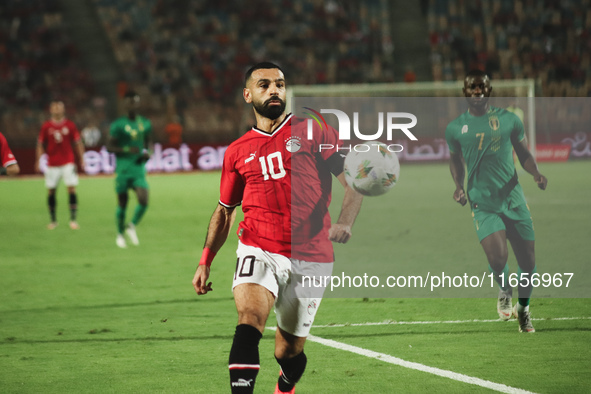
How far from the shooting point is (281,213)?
472 centimetres

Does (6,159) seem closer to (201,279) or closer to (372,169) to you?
(201,279)

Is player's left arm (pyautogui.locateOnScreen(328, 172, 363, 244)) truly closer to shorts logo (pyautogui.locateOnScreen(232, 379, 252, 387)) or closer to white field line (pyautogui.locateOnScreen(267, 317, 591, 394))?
shorts logo (pyautogui.locateOnScreen(232, 379, 252, 387))

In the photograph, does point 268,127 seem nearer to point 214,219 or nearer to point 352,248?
point 214,219

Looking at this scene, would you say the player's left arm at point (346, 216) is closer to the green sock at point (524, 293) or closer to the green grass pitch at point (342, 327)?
the green grass pitch at point (342, 327)

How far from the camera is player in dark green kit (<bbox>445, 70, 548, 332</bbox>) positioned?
22.2 ft

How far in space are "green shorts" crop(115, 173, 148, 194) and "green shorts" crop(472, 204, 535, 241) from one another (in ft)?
23.4

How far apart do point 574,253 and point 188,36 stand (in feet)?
103

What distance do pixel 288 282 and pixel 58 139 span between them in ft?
Answer: 37.6

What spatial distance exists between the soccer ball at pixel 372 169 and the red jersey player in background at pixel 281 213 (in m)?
0.07

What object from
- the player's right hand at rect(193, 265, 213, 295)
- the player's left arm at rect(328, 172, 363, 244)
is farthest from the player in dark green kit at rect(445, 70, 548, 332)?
the player's right hand at rect(193, 265, 213, 295)

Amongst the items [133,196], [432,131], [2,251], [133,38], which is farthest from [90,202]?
[133,38]

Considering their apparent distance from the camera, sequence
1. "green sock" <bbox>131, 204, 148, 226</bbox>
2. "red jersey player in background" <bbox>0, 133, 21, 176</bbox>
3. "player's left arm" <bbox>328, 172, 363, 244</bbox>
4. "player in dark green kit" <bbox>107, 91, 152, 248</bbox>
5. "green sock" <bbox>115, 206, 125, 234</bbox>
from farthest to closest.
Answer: "green sock" <bbox>131, 204, 148, 226</bbox> → "green sock" <bbox>115, 206, 125, 234</bbox> → "player in dark green kit" <bbox>107, 91, 152, 248</bbox> → "red jersey player in background" <bbox>0, 133, 21, 176</bbox> → "player's left arm" <bbox>328, 172, 363, 244</bbox>

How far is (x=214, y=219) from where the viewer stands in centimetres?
491

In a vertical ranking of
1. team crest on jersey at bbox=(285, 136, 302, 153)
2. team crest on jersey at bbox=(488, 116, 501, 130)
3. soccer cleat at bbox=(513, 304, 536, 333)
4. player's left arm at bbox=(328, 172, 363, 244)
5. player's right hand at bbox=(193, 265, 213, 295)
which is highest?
team crest on jersey at bbox=(285, 136, 302, 153)
